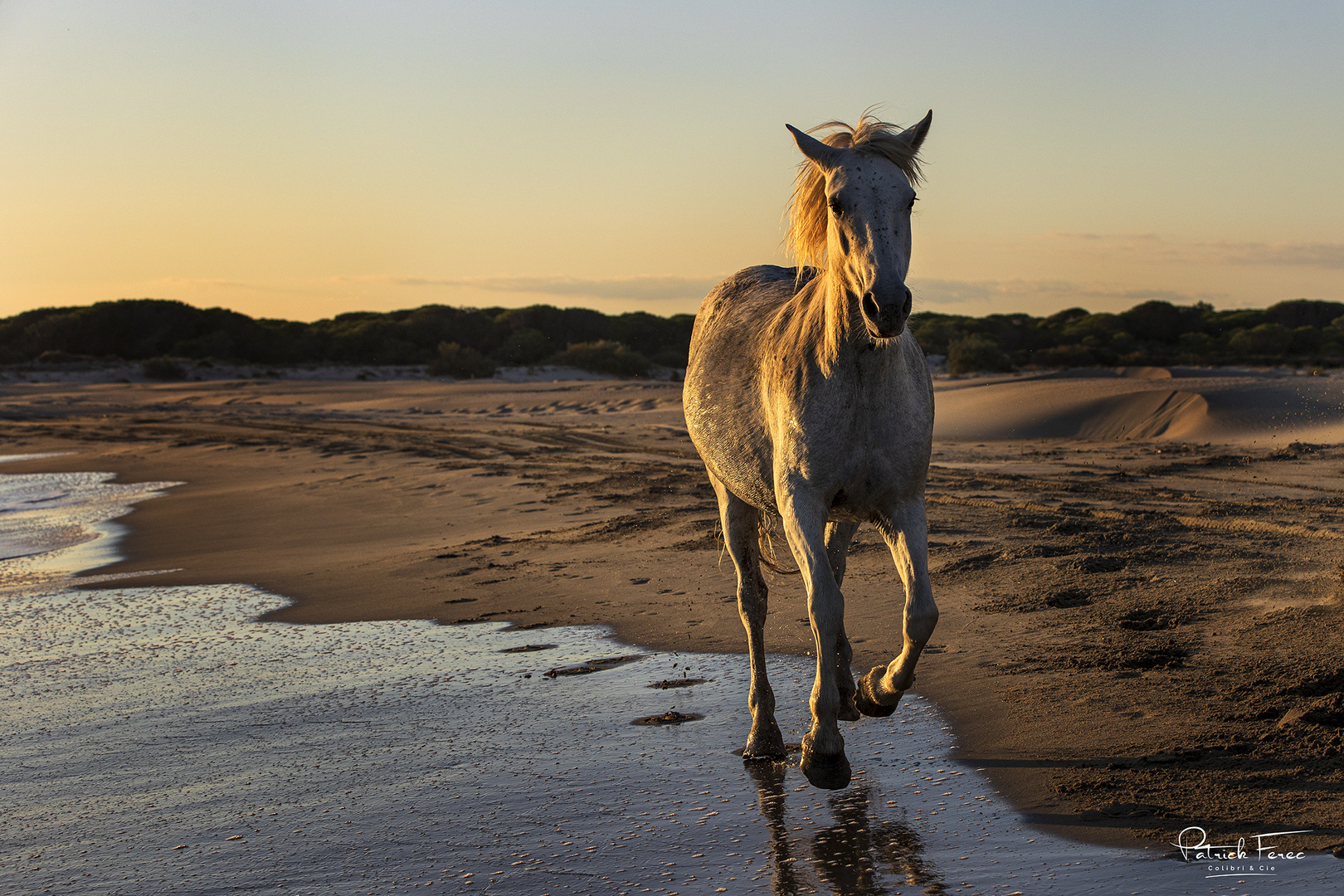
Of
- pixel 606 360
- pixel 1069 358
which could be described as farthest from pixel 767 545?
pixel 1069 358

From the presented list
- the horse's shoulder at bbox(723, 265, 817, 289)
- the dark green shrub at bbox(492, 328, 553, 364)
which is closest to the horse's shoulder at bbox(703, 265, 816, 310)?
the horse's shoulder at bbox(723, 265, 817, 289)

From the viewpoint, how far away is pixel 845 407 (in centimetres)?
385

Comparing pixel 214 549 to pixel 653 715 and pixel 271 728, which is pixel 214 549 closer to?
pixel 271 728

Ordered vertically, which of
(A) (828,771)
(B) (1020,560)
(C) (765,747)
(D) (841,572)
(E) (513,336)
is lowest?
(C) (765,747)

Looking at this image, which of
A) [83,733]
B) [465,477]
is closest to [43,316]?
[465,477]

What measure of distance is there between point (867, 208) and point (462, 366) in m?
38.1

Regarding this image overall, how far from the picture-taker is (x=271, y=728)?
4648 mm

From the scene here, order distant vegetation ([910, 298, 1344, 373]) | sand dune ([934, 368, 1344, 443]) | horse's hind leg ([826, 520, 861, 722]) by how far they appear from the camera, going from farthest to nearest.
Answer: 1. distant vegetation ([910, 298, 1344, 373])
2. sand dune ([934, 368, 1344, 443])
3. horse's hind leg ([826, 520, 861, 722])

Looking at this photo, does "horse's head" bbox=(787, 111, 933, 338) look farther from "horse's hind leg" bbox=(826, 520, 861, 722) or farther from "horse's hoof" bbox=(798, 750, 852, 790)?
"horse's hoof" bbox=(798, 750, 852, 790)

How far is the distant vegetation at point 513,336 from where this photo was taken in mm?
42031

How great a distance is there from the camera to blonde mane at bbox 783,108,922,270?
381cm

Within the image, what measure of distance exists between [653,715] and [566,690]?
612 millimetres

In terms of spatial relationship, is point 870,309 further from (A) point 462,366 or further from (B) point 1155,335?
(B) point 1155,335

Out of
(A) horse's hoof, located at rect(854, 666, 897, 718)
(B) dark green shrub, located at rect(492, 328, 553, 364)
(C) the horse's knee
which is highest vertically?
(B) dark green shrub, located at rect(492, 328, 553, 364)
